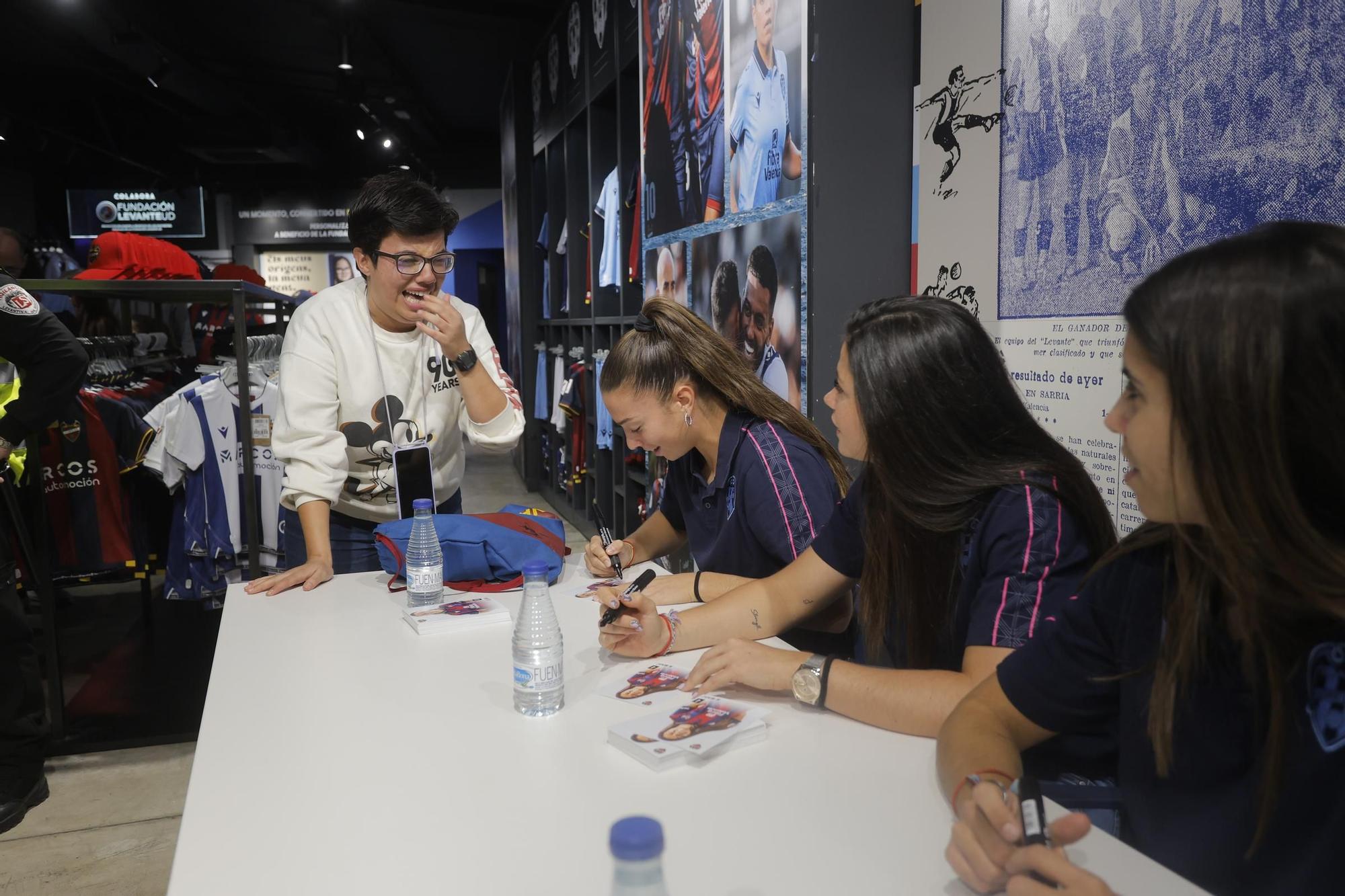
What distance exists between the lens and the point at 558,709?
1378 mm

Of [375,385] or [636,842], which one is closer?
[636,842]

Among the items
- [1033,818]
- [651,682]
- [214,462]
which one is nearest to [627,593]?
[651,682]

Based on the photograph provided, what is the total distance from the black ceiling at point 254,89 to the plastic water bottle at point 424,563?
6.75 m

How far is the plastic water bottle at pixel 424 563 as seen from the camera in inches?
74.9

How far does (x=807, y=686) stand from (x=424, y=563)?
92 cm

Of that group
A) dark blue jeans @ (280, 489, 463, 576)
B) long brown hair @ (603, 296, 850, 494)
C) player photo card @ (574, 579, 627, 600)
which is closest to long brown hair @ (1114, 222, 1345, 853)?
long brown hair @ (603, 296, 850, 494)

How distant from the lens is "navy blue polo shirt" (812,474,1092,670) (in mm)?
1286

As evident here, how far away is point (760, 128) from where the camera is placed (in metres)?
2.87

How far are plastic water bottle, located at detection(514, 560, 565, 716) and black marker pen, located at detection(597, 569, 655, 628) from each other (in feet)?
0.73

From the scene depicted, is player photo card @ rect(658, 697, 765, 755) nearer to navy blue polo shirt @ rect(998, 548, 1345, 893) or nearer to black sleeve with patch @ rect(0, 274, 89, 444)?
navy blue polo shirt @ rect(998, 548, 1345, 893)

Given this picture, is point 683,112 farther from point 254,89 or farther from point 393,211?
point 254,89

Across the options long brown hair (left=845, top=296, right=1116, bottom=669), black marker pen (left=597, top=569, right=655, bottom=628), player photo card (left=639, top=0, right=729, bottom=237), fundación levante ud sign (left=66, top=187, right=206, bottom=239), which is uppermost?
fundación levante ud sign (left=66, top=187, right=206, bottom=239)

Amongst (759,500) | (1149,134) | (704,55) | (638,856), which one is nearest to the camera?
(638,856)

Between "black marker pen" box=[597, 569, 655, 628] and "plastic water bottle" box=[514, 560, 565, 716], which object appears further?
"black marker pen" box=[597, 569, 655, 628]
